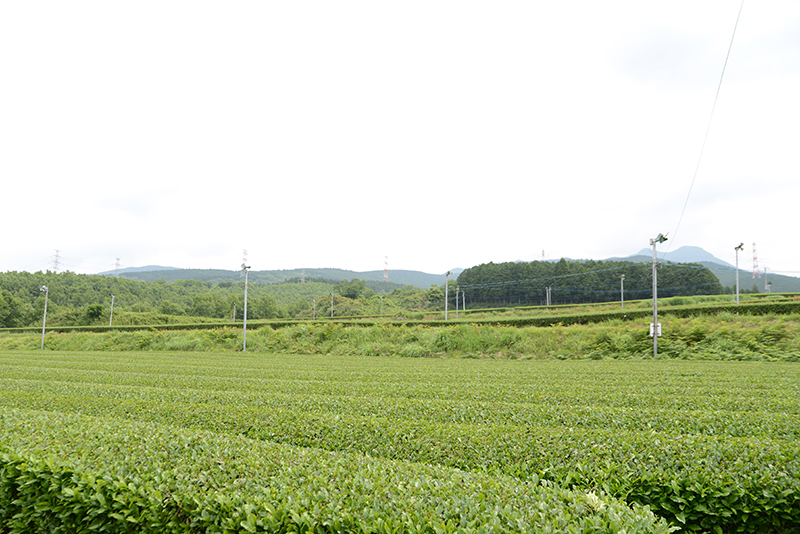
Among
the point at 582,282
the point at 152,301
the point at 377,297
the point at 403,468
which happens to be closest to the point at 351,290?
the point at 377,297

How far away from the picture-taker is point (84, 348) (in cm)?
3183

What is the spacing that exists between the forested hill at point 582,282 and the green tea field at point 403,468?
229 ft

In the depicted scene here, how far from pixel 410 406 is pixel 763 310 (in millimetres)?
23647

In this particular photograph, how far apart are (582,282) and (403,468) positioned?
2991 inches

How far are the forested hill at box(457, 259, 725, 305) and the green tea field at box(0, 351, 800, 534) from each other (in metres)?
69.7

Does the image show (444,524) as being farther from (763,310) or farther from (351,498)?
(763,310)

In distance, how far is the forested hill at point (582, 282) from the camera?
71188mm

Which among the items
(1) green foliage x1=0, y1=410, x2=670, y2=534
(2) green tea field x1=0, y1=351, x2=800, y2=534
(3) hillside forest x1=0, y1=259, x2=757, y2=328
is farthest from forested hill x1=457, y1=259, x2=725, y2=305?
(1) green foliage x1=0, y1=410, x2=670, y2=534

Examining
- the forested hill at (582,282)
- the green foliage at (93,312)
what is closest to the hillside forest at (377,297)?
the forested hill at (582,282)

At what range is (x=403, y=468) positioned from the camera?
12.4ft

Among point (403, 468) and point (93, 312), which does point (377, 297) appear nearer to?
point (93, 312)

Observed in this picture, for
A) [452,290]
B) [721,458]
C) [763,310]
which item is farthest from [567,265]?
[721,458]

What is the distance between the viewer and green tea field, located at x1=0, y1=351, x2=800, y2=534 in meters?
→ 2.90

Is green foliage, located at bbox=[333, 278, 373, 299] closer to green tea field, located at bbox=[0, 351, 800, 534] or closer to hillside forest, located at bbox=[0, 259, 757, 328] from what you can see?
hillside forest, located at bbox=[0, 259, 757, 328]
